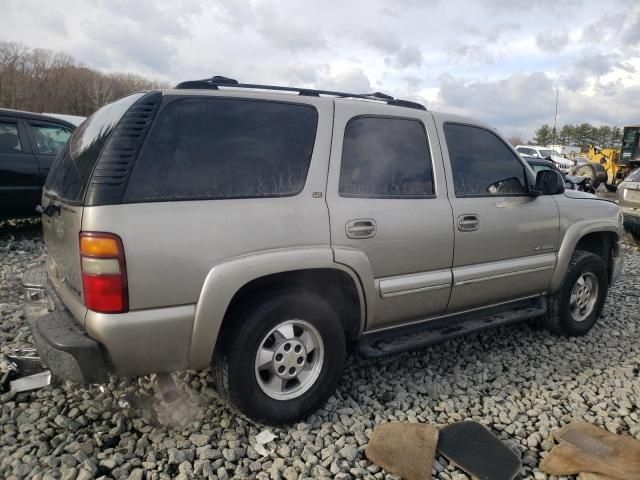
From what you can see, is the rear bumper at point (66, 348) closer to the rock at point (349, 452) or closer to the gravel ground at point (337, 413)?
the gravel ground at point (337, 413)

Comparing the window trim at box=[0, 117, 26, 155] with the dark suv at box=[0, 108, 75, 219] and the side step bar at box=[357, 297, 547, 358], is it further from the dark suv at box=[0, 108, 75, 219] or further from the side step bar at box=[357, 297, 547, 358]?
the side step bar at box=[357, 297, 547, 358]

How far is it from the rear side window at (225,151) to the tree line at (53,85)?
51.5 m

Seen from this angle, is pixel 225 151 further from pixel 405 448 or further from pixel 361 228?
pixel 405 448

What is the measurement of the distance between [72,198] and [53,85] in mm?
67246

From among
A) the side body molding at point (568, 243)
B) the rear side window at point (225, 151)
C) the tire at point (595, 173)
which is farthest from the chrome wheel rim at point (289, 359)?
the tire at point (595, 173)

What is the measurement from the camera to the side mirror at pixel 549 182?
3.65 metres

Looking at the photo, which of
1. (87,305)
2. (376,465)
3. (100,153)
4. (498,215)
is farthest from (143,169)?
(498,215)

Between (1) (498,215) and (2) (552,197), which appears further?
(2) (552,197)

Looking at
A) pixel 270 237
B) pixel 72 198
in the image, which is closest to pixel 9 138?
pixel 72 198

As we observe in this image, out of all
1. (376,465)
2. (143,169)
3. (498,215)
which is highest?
(143,169)

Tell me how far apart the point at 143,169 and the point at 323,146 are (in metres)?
1.01

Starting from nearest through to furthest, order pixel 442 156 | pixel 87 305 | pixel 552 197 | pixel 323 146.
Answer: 1. pixel 87 305
2. pixel 323 146
3. pixel 442 156
4. pixel 552 197

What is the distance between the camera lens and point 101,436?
2557mm

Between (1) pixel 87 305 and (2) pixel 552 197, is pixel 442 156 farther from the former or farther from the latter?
(1) pixel 87 305
